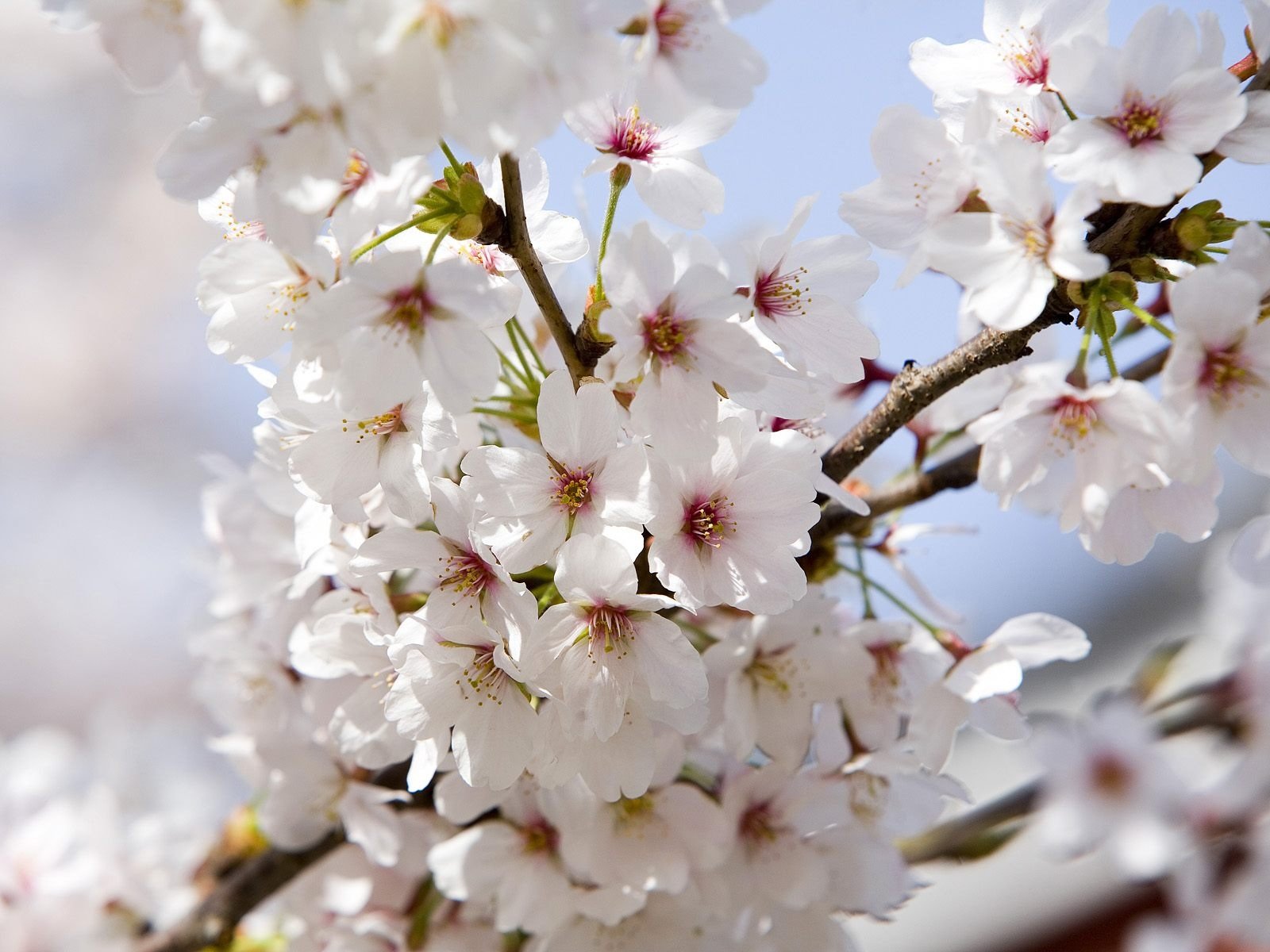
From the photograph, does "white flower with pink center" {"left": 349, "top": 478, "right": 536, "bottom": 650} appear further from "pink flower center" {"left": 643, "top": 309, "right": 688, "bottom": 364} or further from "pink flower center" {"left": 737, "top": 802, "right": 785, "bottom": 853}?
"pink flower center" {"left": 737, "top": 802, "right": 785, "bottom": 853}

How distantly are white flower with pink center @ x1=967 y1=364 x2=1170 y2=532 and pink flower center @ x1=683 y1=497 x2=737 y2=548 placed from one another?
0.14 metres

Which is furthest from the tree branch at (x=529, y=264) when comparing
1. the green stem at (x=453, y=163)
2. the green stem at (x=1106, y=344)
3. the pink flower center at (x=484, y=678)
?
the green stem at (x=1106, y=344)

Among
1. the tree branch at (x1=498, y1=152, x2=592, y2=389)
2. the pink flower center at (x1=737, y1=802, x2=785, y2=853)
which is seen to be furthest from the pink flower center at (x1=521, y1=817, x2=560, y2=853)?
the tree branch at (x1=498, y1=152, x2=592, y2=389)

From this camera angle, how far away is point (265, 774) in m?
0.79

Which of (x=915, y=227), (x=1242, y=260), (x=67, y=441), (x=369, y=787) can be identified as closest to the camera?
(x=1242, y=260)

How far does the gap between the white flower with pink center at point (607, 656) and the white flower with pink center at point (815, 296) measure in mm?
165

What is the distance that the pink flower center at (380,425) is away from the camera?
0.53m

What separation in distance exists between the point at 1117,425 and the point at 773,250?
0.20 meters

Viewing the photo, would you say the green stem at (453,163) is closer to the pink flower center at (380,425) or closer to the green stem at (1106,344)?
the pink flower center at (380,425)

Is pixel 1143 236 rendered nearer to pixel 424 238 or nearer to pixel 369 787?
pixel 424 238

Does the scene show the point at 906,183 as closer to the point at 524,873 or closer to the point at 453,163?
the point at 453,163

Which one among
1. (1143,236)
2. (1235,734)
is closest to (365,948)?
(1143,236)

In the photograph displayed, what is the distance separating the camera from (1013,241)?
48 cm

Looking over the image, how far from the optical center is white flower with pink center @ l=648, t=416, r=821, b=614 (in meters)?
0.52
